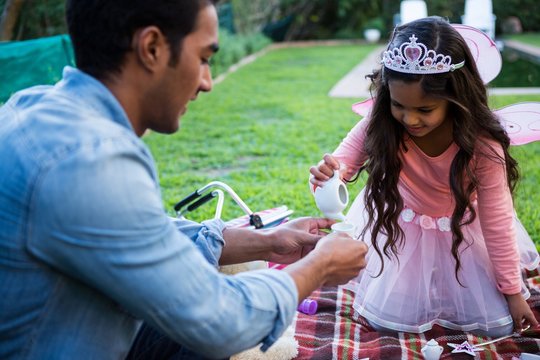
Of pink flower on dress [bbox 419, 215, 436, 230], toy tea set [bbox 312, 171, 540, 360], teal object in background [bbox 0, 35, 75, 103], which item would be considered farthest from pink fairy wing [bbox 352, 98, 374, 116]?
teal object in background [bbox 0, 35, 75, 103]

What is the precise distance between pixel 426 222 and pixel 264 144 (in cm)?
356

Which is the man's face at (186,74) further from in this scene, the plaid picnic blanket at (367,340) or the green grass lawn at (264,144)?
A: the green grass lawn at (264,144)

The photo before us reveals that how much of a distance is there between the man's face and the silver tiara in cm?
111

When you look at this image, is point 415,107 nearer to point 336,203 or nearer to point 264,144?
point 336,203

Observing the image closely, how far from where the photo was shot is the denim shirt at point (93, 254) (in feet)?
4.18

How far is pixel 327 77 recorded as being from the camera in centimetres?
1116

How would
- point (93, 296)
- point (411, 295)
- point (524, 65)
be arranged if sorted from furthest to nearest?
point (524, 65)
point (411, 295)
point (93, 296)

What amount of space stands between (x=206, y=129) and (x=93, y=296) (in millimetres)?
5840

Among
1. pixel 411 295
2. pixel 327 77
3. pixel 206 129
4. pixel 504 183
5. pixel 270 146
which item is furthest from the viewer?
pixel 327 77

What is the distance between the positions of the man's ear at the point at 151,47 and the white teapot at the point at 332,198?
1.06 metres

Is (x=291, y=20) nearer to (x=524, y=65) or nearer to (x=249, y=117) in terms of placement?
(x=524, y=65)

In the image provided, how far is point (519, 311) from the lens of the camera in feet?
8.75

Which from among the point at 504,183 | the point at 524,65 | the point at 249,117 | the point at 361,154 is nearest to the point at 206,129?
the point at 249,117

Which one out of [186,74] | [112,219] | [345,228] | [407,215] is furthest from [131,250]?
[407,215]
